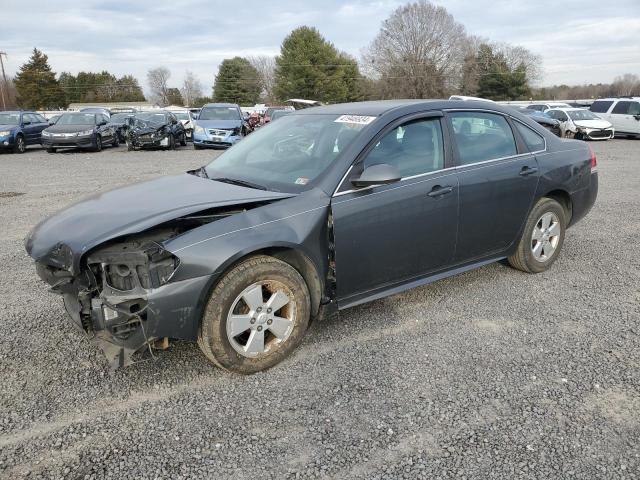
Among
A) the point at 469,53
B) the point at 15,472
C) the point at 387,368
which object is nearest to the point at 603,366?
the point at 387,368

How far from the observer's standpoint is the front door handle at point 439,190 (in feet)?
12.3

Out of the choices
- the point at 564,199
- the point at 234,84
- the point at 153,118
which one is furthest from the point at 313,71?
the point at 564,199

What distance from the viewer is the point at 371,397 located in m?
2.94

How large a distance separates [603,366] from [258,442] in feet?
7.39

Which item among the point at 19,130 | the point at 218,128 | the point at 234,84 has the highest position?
the point at 234,84

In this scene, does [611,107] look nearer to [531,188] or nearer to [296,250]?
[531,188]

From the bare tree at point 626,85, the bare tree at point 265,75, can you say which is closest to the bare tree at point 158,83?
the bare tree at point 265,75

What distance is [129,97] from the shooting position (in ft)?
304

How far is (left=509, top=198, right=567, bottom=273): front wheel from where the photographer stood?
4645 millimetres

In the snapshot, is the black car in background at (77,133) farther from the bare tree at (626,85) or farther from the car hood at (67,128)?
the bare tree at (626,85)

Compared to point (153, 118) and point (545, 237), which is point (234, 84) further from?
point (545, 237)

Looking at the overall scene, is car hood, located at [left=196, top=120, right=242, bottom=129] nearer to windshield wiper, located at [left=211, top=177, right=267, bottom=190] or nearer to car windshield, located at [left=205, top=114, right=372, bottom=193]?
car windshield, located at [left=205, top=114, right=372, bottom=193]

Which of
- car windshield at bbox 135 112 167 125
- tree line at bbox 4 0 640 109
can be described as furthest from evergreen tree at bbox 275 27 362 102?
car windshield at bbox 135 112 167 125

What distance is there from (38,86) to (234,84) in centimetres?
2798
